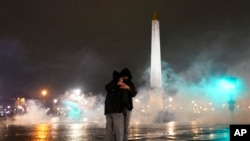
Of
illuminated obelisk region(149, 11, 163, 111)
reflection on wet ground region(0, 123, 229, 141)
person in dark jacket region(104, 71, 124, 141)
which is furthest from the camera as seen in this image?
illuminated obelisk region(149, 11, 163, 111)

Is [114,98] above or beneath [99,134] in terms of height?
above

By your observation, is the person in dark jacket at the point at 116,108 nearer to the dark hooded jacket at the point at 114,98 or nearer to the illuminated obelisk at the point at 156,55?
the dark hooded jacket at the point at 114,98

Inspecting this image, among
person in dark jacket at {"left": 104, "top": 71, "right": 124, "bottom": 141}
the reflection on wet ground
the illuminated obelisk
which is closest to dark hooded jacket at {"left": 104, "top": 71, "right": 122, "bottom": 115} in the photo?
person in dark jacket at {"left": 104, "top": 71, "right": 124, "bottom": 141}

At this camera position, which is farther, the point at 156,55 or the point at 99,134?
the point at 156,55

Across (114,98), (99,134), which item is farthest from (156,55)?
(114,98)

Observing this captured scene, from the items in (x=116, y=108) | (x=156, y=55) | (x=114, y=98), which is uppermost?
(x=156, y=55)

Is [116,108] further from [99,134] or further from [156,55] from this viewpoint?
[156,55]

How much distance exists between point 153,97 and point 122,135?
61.6m

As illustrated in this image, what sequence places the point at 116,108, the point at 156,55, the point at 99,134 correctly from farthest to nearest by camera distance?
the point at 156,55
the point at 99,134
the point at 116,108

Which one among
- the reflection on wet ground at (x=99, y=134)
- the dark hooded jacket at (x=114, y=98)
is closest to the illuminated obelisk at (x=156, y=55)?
the reflection on wet ground at (x=99, y=134)

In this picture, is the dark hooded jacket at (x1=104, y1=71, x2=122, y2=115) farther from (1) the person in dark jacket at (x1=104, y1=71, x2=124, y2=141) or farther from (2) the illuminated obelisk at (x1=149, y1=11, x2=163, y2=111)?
(2) the illuminated obelisk at (x1=149, y1=11, x2=163, y2=111)

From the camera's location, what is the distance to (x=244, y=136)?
21.6ft

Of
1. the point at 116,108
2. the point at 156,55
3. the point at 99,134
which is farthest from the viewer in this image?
the point at 156,55

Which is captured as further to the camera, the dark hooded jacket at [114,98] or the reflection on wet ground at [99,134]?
the reflection on wet ground at [99,134]
